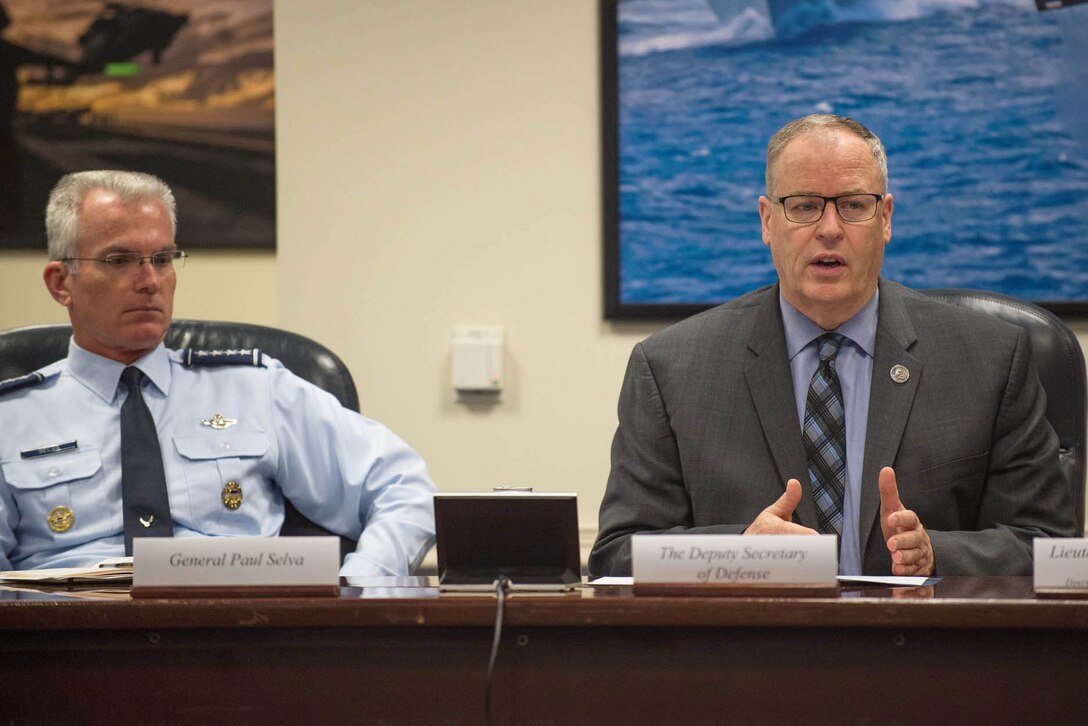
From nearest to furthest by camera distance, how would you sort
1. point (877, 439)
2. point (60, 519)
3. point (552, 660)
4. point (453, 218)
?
1. point (552, 660)
2. point (877, 439)
3. point (60, 519)
4. point (453, 218)

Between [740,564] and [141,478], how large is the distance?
137cm

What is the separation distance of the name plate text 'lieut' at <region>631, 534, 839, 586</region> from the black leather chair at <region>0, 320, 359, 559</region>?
1.24 metres

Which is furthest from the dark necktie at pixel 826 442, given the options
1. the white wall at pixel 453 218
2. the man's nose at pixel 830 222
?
the white wall at pixel 453 218

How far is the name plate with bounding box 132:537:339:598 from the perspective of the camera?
1.37 meters

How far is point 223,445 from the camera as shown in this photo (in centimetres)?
238

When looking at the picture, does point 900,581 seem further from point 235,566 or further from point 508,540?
point 235,566

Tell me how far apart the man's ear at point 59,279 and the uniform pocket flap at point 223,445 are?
0.37 metres

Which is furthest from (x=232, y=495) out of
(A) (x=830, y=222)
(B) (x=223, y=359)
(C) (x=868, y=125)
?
(C) (x=868, y=125)

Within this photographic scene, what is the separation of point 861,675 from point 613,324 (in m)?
1.86

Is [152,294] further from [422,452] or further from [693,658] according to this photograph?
[693,658]

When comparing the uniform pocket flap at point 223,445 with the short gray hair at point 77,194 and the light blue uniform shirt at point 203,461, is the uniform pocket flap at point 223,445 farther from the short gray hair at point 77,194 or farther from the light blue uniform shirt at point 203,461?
the short gray hair at point 77,194

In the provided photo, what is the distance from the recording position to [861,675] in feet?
4.20

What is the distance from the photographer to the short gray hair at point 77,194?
7.88ft

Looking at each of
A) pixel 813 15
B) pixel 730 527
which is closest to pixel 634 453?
pixel 730 527
